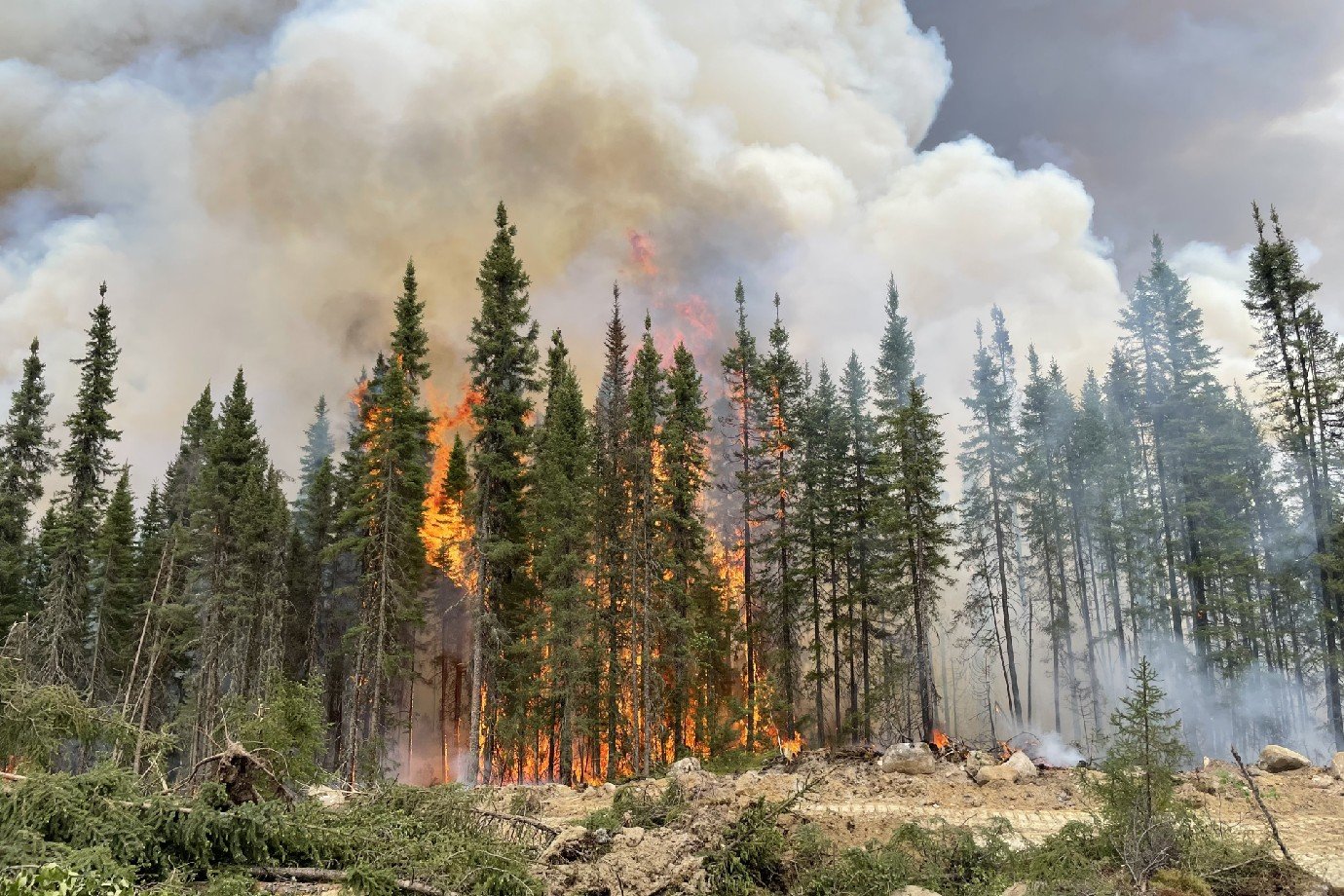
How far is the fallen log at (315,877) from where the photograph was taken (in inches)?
237

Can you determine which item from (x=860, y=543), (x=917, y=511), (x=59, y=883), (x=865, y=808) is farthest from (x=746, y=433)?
(x=59, y=883)

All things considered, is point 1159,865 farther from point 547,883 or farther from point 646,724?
point 646,724

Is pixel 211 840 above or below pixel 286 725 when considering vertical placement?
above

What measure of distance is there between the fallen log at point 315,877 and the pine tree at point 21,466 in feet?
145

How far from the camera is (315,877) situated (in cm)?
608

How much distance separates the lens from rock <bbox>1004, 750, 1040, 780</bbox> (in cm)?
1950

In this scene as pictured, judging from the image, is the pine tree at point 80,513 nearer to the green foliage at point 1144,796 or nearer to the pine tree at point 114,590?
the pine tree at point 114,590

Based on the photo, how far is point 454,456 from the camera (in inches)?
1829

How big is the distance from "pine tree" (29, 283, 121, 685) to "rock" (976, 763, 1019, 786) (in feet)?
133

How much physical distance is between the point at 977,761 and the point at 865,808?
6244mm

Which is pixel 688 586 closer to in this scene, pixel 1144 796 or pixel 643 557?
pixel 643 557

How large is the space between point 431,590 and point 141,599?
16.6 metres

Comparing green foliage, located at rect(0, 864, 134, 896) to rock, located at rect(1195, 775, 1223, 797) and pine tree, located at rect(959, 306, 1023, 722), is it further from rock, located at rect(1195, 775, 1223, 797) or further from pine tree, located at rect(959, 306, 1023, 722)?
pine tree, located at rect(959, 306, 1023, 722)

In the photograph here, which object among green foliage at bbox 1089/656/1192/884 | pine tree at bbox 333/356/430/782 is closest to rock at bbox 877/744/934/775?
green foliage at bbox 1089/656/1192/884
